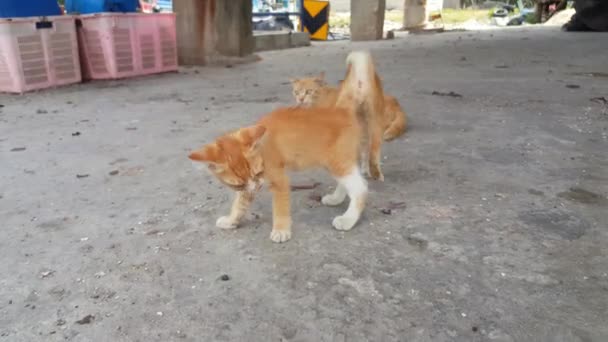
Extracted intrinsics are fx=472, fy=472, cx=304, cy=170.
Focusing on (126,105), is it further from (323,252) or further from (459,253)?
(459,253)

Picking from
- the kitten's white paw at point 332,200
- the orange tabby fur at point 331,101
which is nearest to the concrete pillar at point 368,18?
the orange tabby fur at point 331,101

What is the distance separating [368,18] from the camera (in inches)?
519

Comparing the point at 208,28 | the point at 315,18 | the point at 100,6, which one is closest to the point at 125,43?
the point at 100,6

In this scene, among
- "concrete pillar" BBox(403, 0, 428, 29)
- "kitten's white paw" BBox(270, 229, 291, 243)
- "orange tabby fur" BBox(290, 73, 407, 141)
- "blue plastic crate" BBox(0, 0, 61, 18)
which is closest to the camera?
"kitten's white paw" BBox(270, 229, 291, 243)

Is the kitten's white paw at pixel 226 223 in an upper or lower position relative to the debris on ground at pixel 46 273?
upper

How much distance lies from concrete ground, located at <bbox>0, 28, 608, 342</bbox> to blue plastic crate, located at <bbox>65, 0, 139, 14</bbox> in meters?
2.89

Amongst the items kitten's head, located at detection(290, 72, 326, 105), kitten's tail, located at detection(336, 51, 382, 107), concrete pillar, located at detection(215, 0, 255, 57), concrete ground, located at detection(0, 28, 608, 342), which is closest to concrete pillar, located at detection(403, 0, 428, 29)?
concrete pillar, located at detection(215, 0, 255, 57)

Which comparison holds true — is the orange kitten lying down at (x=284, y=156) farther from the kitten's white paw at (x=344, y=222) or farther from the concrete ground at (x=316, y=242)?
the concrete ground at (x=316, y=242)

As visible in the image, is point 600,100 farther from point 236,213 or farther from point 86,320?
point 86,320

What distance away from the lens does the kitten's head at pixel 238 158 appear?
207 cm

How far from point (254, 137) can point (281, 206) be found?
0.37 m

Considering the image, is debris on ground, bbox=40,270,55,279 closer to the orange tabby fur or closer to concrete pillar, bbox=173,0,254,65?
the orange tabby fur

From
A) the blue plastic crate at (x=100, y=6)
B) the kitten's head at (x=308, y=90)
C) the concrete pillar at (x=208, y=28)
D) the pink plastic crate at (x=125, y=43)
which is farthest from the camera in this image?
the concrete pillar at (x=208, y=28)

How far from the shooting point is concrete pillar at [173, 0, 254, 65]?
8.11 meters
